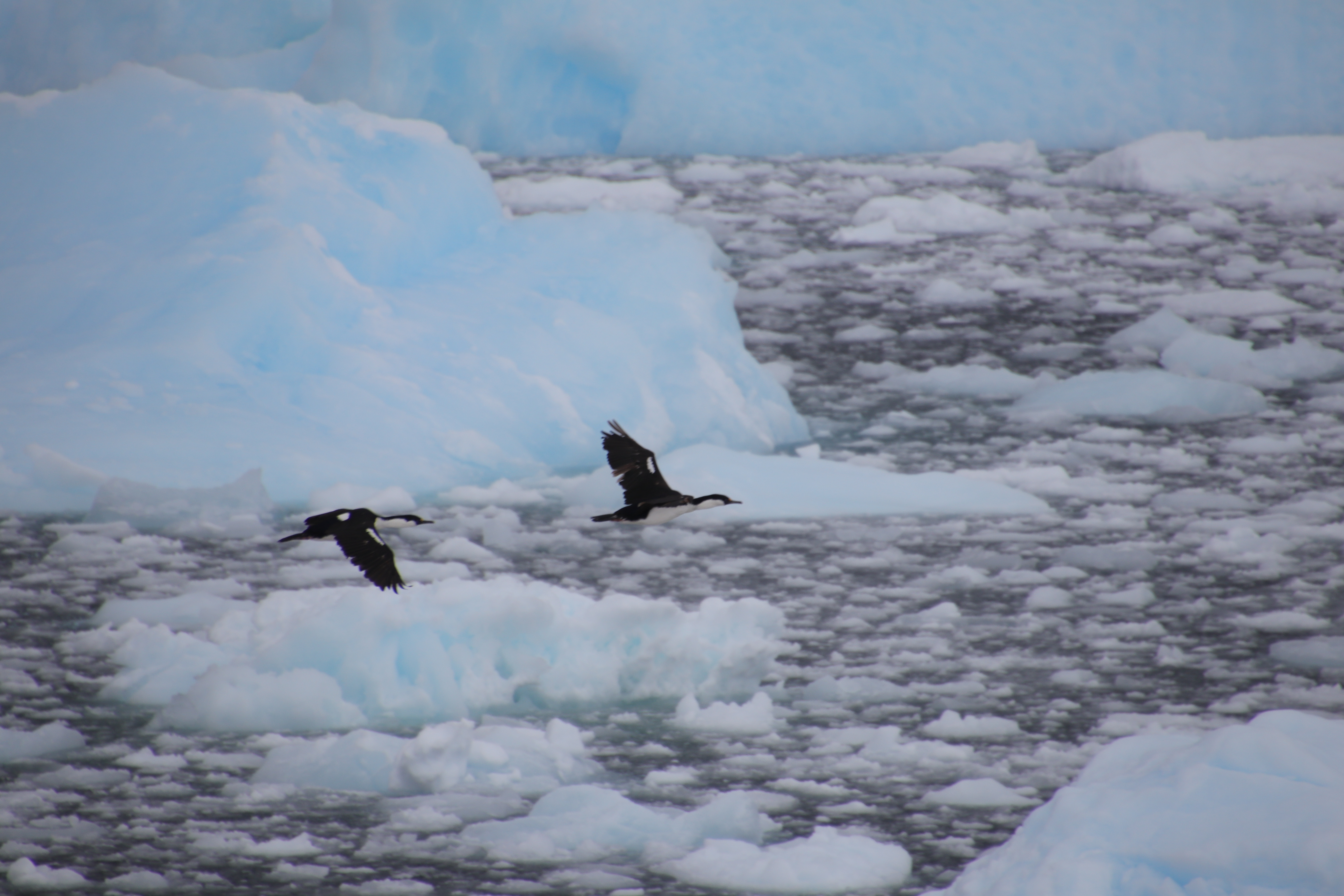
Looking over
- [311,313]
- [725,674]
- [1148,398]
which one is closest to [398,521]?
[725,674]

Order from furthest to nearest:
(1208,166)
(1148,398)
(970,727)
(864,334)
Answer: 1. (1208,166)
2. (864,334)
3. (1148,398)
4. (970,727)

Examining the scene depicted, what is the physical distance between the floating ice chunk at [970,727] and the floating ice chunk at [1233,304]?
23.0 feet

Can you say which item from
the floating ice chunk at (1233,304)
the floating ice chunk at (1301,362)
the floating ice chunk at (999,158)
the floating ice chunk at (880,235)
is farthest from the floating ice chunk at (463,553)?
the floating ice chunk at (999,158)

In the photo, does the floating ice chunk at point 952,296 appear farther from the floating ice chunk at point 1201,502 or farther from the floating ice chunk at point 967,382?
the floating ice chunk at point 1201,502

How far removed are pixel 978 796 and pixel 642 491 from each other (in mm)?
1313

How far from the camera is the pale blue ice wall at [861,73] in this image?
50.7 feet

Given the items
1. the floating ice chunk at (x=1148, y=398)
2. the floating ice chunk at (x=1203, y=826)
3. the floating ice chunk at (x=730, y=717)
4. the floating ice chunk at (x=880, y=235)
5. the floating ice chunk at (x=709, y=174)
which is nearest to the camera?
the floating ice chunk at (x=1203, y=826)

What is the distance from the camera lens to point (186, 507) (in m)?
6.96

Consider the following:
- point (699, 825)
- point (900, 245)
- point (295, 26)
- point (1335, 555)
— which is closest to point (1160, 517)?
point (1335, 555)

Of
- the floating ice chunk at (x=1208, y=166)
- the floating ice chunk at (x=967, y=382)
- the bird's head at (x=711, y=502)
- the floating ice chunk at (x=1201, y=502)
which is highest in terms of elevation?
the floating ice chunk at (x=1208, y=166)

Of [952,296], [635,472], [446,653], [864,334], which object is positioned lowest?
[446,653]

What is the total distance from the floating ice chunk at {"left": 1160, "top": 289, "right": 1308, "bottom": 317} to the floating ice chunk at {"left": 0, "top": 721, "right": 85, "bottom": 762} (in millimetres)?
8682

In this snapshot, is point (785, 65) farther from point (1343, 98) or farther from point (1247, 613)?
point (1247, 613)

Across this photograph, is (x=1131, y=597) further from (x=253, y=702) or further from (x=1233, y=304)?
(x=1233, y=304)
